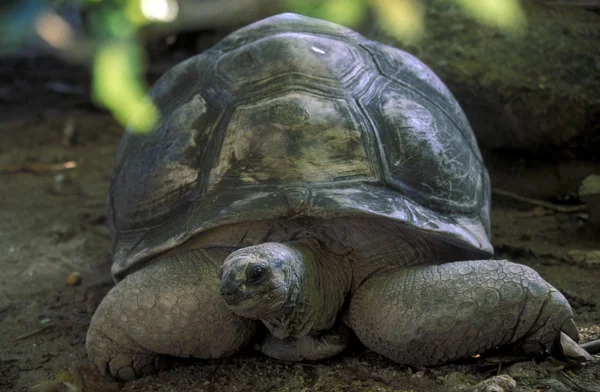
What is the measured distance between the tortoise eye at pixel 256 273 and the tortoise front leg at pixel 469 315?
21.3 inches

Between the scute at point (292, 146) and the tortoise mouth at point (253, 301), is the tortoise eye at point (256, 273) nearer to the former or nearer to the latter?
the tortoise mouth at point (253, 301)

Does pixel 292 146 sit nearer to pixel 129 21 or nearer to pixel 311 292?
pixel 311 292

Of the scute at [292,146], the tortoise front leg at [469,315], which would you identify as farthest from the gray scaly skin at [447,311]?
the scute at [292,146]

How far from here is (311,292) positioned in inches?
97.4

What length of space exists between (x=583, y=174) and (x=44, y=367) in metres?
3.31

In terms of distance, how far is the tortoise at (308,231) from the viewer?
241cm

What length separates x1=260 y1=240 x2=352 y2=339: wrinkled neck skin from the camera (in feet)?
7.84

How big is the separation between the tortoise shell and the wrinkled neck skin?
0.18m

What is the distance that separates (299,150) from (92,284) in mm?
1575

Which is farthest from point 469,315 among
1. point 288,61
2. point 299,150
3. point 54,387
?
point 54,387

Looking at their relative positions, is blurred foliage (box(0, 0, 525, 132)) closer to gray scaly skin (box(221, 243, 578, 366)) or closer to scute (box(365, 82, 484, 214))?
scute (box(365, 82, 484, 214))

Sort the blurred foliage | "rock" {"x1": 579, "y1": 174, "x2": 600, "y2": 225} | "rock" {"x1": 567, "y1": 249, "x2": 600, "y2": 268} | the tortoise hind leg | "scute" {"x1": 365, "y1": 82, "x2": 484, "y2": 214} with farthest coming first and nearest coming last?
the blurred foliage < "rock" {"x1": 579, "y1": 174, "x2": 600, "y2": 225} < "rock" {"x1": 567, "y1": 249, "x2": 600, "y2": 268} < "scute" {"x1": 365, "y1": 82, "x2": 484, "y2": 214} < the tortoise hind leg

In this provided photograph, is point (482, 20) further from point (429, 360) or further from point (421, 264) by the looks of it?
point (429, 360)

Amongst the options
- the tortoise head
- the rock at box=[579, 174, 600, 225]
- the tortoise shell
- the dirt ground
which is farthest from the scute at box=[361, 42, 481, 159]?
the tortoise head
